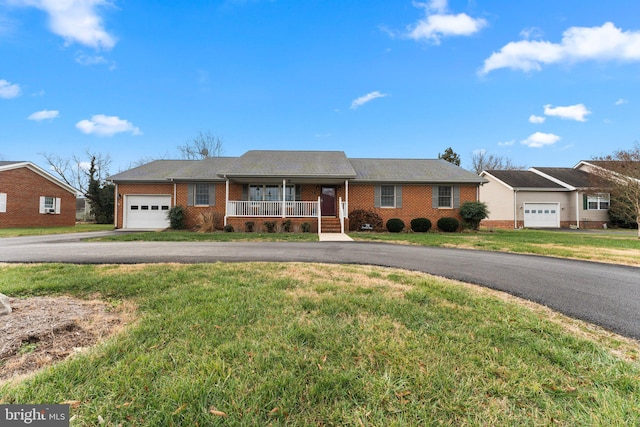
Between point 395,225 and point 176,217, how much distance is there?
41.8 ft

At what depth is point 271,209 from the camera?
48.9 ft

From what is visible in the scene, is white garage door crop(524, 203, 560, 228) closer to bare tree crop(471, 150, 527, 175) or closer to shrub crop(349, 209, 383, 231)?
shrub crop(349, 209, 383, 231)

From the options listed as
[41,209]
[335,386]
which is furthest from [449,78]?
[41,209]

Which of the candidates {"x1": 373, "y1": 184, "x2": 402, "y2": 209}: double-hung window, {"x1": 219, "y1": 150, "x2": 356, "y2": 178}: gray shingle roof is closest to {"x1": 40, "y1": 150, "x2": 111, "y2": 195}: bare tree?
{"x1": 219, "y1": 150, "x2": 356, "y2": 178}: gray shingle roof

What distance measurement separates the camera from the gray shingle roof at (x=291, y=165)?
47.1 ft

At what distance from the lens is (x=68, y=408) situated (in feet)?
5.20

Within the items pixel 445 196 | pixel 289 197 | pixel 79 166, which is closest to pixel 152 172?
pixel 289 197

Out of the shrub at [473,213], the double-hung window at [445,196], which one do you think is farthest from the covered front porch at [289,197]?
the shrub at [473,213]

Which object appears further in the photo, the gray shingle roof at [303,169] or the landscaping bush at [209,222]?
the gray shingle roof at [303,169]

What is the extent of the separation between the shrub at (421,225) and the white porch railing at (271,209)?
568 cm

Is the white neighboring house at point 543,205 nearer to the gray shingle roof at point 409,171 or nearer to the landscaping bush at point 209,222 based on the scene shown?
the gray shingle roof at point 409,171

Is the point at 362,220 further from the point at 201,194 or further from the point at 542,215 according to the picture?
the point at 542,215

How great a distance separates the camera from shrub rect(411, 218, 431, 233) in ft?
49.6

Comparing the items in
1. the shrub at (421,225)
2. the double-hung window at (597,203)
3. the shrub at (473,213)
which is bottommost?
the shrub at (421,225)
